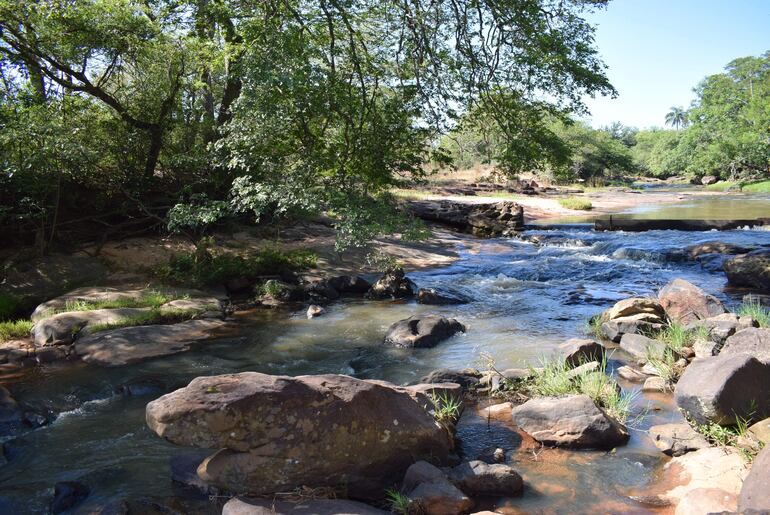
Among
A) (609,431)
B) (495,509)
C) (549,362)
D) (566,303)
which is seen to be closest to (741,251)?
(566,303)

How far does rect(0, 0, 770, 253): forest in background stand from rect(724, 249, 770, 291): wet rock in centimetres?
521

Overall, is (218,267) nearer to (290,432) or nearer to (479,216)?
(290,432)

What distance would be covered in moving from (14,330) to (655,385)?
32.8 feet

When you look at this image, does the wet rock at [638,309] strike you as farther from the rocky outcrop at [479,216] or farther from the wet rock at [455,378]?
the rocky outcrop at [479,216]

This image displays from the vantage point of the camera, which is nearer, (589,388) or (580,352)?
(589,388)

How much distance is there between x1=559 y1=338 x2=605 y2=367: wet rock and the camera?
23.4ft

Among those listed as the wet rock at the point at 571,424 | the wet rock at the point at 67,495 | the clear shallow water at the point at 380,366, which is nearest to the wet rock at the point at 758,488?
the clear shallow water at the point at 380,366

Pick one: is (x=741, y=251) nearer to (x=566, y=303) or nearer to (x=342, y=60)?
(x=566, y=303)

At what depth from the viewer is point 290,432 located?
14.4ft

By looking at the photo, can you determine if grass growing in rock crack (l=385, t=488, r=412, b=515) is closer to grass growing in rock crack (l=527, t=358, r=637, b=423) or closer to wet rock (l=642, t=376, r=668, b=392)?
grass growing in rock crack (l=527, t=358, r=637, b=423)

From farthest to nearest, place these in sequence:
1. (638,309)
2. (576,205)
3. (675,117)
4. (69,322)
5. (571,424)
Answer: (675,117)
(576,205)
(69,322)
(638,309)
(571,424)

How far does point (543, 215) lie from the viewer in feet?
104

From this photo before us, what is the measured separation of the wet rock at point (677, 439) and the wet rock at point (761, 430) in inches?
14.6

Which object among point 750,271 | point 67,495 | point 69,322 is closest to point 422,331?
point 67,495
